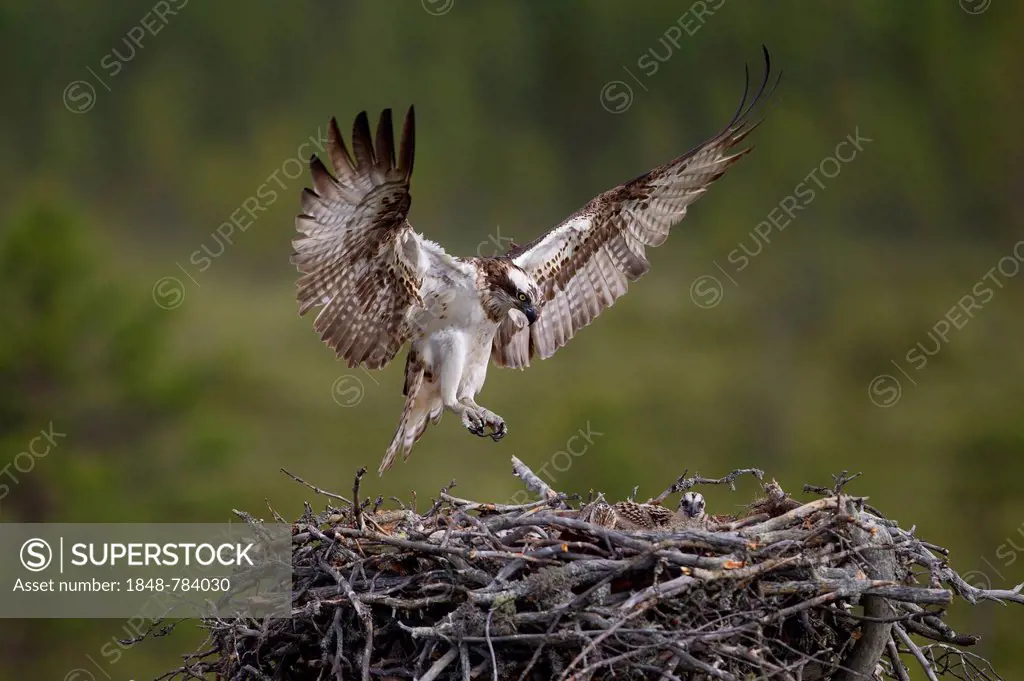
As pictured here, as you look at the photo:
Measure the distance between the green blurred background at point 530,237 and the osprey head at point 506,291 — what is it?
705 centimetres

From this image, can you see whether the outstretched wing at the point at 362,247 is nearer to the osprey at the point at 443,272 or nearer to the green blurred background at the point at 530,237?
the osprey at the point at 443,272

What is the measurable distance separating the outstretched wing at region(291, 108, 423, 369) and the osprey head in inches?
11.2

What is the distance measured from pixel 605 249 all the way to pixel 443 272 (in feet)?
3.47

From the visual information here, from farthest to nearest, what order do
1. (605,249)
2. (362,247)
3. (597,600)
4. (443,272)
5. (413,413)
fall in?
(605,249) < (413,413) < (443,272) < (362,247) < (597,600)

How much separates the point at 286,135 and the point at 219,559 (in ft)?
67.4

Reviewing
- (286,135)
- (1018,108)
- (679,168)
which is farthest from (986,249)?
(679,168)

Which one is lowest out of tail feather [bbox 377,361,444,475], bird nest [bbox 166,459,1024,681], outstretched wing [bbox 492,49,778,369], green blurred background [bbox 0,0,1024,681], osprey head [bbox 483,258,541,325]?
bird nest [bbox 166,459,1024,681]

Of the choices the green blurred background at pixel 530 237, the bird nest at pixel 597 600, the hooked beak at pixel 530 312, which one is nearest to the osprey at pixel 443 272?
the hooked beak at pixel 530 312

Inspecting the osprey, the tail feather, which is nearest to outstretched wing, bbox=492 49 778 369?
the osprey

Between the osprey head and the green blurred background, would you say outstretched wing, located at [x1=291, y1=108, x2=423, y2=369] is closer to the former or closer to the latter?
the osprey head

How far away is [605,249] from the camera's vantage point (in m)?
5.61

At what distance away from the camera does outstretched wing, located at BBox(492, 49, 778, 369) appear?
5469 millimetres

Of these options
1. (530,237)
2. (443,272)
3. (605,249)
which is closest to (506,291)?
(443,272)

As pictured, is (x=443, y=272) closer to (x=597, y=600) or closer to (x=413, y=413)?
(x=413, y=413)
